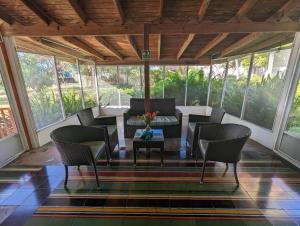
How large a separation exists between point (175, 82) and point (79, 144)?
5.57 metres

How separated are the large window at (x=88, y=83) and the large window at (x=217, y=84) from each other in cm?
489

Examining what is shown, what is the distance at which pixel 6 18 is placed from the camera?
2.62 meters

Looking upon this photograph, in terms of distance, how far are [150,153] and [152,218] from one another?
154cm

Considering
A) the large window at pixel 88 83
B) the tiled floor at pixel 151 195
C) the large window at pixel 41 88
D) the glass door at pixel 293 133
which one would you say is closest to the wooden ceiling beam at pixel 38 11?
the large window at pixel 41 88

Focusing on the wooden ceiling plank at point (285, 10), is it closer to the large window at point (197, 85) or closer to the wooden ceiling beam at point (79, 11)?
the wooden ceiling beam at point (79, 11)

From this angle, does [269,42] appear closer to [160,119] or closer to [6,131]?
[160,119]

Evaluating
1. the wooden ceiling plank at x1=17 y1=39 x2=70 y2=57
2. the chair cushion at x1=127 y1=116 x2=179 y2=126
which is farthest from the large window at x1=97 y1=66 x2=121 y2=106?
the chair cushion at x1=127 y1=116 x2=179 y2=126

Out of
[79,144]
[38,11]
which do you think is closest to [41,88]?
[38,11]

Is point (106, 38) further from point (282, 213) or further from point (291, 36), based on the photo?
point (282, 213)

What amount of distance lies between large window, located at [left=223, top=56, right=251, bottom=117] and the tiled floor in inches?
83.8

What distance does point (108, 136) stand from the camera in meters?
2.88

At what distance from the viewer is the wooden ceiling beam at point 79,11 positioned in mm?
2140

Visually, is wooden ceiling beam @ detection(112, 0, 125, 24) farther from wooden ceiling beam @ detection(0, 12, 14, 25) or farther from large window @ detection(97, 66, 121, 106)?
large window @ detection(97, 66, 121, 106)

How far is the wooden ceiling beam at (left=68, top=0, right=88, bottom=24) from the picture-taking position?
2.14 metres
